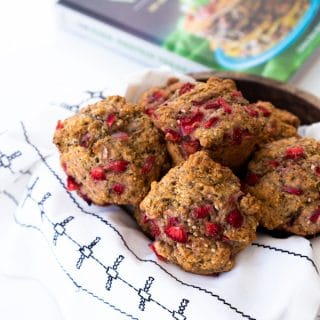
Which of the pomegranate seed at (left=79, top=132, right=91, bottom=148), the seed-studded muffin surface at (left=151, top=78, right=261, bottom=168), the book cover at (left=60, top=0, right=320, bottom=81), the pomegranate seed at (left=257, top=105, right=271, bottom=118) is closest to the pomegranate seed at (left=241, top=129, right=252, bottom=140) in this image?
the seed-studded muffin surface at (left=151, top=78, right=261, bottom=168)

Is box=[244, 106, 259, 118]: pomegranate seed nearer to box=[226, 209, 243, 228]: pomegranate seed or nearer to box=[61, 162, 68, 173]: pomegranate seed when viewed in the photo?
box=[226, 209, 243, 228]: pomegranate seed

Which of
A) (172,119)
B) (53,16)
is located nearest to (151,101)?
(172,119)

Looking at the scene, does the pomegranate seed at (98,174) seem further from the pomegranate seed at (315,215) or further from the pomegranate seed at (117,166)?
the pomegranate seed at (315,215)

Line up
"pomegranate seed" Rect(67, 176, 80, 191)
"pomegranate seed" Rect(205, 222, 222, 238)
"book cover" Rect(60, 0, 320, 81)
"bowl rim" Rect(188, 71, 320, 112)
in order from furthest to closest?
"book cover" Rect(60, 0, 320, 81) < "bowl rim" Rect(188, 71, 320, 112) < "pomegranate seed" Rect(67, 176, 80, 191) < "pomegranate seed" Rect(205, 222, 222, 238)

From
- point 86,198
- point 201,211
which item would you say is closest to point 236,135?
point 201,211

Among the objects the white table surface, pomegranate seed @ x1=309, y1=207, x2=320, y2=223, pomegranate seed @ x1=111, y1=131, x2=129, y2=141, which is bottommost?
the white table surface

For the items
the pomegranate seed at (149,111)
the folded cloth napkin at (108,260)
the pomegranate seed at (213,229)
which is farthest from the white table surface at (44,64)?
the pomegranate seed at (213,229)

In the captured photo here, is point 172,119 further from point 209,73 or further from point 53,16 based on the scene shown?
point 53,16
